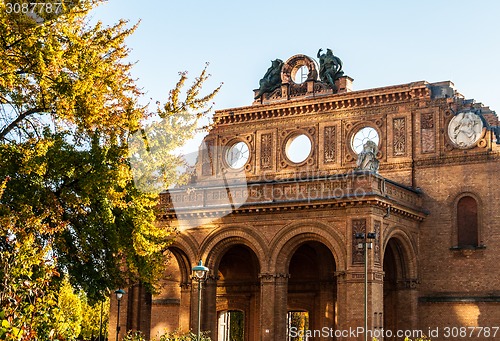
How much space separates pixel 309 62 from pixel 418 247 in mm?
10974

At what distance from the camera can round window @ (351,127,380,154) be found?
1532 inches

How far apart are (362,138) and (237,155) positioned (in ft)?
23.7

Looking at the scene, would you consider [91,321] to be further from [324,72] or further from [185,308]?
[324,72]

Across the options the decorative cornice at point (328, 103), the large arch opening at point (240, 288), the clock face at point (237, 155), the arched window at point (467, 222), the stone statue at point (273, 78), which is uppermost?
the stone statue at point (273, 78)

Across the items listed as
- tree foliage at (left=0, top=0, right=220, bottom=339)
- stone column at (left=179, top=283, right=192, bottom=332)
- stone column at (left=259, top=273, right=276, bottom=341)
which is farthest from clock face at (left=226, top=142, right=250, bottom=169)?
tree foliage at (left=0, top=0, right=220, bottom=339)

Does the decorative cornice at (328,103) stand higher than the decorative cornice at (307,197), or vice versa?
the decorative cornice at (328,103)

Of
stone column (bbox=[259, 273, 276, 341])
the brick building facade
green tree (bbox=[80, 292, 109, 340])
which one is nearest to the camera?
the brick building facade

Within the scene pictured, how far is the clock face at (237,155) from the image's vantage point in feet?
139

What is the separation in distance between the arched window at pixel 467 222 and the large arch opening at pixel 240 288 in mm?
10069

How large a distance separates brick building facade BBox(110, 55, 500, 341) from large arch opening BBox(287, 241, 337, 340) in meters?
0.06

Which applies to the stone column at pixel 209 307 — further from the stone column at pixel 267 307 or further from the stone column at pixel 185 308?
the stone column at pixel 267 307

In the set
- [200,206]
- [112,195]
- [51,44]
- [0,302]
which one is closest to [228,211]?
[200,206]

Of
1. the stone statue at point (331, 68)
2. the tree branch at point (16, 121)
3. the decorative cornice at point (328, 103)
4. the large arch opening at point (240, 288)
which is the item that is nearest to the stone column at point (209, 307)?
the large arch opening at point (240, 288)

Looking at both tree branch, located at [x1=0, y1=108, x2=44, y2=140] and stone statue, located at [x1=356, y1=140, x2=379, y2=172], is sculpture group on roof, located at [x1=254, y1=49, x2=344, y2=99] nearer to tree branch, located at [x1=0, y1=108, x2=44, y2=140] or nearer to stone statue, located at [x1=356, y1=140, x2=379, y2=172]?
stone statue, located at [x1=356, y1=140, x2=379, y2=172]
